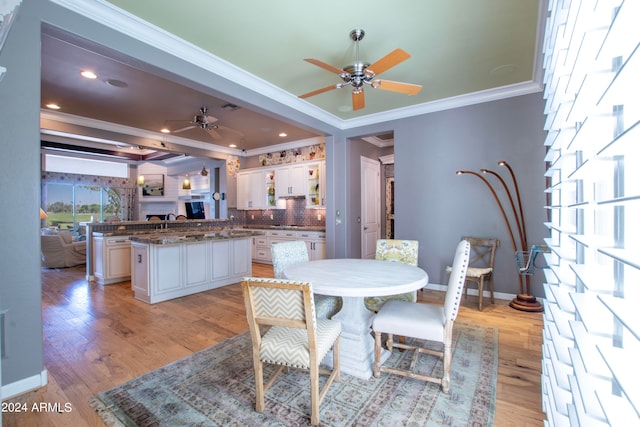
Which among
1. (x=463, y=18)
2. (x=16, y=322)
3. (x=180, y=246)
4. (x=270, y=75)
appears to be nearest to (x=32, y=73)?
(x=16, y=322)

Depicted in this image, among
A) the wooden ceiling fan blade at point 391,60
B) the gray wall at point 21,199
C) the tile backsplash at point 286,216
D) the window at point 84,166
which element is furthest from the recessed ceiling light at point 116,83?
the window at point 84,166

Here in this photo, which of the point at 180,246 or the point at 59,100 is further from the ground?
the point at 59,100

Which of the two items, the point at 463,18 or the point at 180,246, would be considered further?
the point at 180,246

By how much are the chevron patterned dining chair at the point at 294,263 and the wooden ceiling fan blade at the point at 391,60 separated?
173cm

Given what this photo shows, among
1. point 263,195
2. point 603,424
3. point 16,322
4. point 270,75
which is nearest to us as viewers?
point 603,424

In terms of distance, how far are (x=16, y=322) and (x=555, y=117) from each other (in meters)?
3.15

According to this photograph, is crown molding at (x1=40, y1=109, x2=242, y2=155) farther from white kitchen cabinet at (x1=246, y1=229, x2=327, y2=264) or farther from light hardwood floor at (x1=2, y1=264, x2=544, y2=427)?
light hardwood floor at (x1=2, y1=264, x2=544, y2=427)

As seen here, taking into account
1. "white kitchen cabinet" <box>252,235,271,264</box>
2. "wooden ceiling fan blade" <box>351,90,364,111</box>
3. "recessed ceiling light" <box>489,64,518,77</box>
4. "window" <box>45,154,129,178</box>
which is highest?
"recessed ceiling light" <box>489,64,518,77</box>

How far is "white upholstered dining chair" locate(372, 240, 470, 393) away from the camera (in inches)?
77.1

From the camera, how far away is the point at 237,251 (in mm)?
5039

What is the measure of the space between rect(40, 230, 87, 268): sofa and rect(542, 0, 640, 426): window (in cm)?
833

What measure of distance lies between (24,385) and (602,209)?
316cm

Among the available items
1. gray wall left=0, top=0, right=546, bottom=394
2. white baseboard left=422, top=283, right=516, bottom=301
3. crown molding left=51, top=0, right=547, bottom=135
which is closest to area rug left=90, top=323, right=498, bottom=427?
gray wall left=0, top=0, right=546, bottom=394

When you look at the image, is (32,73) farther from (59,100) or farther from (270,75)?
(59,100)
